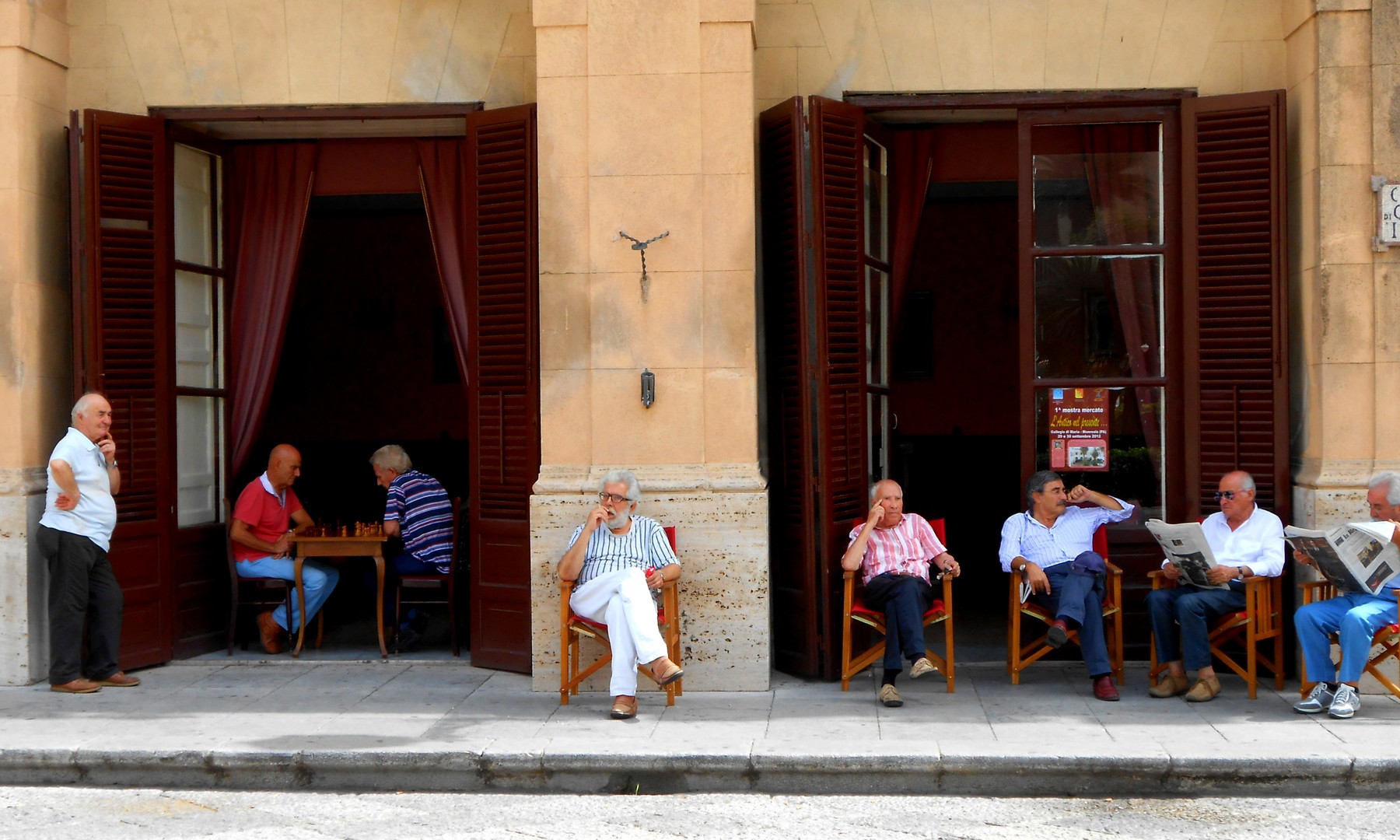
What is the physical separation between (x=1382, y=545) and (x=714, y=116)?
386 centimetres

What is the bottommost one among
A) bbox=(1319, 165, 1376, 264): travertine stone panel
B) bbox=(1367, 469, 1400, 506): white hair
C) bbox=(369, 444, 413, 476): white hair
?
bbox=(1367, 469, 1400, 506): white hair

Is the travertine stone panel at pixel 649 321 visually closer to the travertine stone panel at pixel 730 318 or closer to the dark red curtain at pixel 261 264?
the travertine stone panel at pixel 730 318

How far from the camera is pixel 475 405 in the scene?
25.4ft

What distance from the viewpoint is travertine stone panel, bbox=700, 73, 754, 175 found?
7219 mm

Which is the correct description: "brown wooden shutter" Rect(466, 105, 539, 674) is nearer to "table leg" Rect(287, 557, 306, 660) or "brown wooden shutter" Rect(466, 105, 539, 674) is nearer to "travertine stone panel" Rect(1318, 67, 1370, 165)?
"table leg" Rect(287, 557, 306, 660)

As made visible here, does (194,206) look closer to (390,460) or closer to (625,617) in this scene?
(390,460)

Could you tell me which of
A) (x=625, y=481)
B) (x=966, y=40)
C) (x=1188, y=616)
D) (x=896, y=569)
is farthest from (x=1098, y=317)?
(x=625, y=481)

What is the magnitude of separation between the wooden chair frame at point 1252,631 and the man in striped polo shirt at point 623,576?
2535 mm

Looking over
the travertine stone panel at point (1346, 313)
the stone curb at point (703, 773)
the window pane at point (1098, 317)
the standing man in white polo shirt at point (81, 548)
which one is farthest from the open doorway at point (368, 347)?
the travertine stone panel at point (1346, 313)

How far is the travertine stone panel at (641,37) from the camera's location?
23.7ft

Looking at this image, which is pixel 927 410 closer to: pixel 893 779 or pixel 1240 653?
pixel 1240 653

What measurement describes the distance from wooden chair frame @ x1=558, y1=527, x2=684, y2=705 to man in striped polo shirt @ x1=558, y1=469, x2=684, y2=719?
0.05 m

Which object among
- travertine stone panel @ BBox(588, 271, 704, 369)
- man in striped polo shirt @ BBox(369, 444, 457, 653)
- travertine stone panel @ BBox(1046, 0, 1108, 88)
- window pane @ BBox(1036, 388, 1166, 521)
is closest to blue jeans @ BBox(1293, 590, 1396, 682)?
window pane @ BBox(1036, 388, 1166, 521)

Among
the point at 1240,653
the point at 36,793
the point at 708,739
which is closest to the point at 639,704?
the point at 708,739
